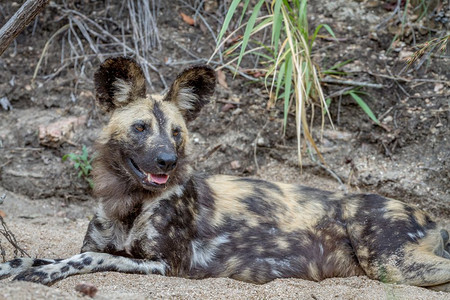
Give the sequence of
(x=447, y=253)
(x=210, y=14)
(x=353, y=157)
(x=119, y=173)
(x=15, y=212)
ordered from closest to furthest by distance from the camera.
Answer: (x=119, y=173) < (x=447, y=253) < (x=15, y=212) < (x=353, y=157) < (x=210, y=14)

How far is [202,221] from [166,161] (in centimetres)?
66

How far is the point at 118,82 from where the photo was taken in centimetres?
437

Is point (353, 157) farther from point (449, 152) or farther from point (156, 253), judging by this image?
point (156, 253)

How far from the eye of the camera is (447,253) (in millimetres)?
4625

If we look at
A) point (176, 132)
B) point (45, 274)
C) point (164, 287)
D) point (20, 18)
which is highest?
point (20, 18)

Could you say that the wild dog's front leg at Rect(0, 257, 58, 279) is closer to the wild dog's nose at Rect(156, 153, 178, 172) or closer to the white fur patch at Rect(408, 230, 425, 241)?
the wild dog's nose at Rect(156, 153, 178, 172)

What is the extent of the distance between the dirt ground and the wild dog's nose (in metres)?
1.57

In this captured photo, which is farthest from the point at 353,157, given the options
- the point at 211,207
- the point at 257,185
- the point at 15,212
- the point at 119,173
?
the point at 15,212

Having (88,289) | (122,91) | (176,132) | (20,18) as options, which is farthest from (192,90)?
(88,289)

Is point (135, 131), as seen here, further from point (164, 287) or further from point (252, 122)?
point (252, 122)

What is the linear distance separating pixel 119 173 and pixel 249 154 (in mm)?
2206

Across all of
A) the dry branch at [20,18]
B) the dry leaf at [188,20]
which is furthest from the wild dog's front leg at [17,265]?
the dry leaf at [188,20]

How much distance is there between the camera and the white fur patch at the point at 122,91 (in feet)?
14.3

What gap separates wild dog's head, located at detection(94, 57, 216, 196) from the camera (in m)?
4.13
